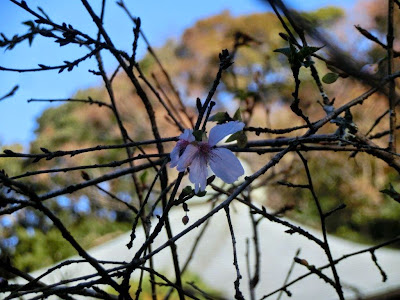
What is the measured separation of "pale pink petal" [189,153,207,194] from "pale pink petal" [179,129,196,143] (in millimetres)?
18

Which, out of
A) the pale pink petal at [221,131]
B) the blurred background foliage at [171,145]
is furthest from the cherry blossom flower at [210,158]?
the blurred background foliage at [171,145]

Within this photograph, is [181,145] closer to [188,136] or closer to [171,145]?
[188,136]

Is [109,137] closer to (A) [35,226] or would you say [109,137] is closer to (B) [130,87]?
(B) [130,87]

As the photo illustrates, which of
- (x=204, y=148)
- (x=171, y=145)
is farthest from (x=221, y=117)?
(x=171, y=145)

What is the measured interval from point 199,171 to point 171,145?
17.0 feet

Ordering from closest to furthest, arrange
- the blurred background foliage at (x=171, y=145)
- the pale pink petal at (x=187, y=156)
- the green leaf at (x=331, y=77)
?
the pale pink petal at (x=187, y=156) → the green leaf at (x=331, y=77) → the blurred background foliage at (x=171, y=145)

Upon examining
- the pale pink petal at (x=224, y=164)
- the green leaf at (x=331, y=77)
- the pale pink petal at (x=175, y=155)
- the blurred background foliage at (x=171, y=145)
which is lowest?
the pale pink petal at (x=224, y=164)

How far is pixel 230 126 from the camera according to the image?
461 mm

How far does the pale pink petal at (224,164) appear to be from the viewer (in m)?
0.46

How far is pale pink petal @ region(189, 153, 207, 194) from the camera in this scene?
1.51 ft

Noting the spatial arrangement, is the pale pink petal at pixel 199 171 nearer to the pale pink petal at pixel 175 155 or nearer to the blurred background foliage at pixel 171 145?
the pale pink petal at pixel 175 155

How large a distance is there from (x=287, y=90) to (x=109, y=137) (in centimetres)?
312

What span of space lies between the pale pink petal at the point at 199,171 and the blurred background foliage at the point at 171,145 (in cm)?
376

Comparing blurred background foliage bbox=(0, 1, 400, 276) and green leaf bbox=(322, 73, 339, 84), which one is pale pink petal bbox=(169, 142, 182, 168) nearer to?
green leaf bbox=(322, 73, 339, 84)
